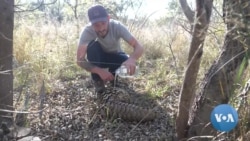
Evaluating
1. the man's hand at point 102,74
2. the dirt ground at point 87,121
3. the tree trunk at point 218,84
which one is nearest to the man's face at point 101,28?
the man's hand at point 102,74

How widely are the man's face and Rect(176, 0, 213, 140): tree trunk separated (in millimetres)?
1039

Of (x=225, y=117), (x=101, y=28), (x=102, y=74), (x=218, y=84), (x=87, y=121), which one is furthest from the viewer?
(x=101, y=28)

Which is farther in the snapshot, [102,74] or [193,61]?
[102,74]

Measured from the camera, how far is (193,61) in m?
1.54

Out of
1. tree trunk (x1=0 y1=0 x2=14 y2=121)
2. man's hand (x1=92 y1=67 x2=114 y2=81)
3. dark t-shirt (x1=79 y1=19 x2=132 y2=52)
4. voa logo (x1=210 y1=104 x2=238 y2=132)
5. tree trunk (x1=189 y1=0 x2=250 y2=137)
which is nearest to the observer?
voa logo (x1=210 y1=104 x2=238 y2=132)

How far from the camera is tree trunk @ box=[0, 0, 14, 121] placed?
1.98 meters

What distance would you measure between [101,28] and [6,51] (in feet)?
2.80

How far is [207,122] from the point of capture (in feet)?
5.50

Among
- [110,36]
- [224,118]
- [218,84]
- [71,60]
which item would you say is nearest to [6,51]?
[110,36]

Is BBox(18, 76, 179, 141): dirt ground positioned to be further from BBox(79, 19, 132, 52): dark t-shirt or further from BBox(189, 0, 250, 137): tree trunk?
BBox(79, 19, 132, 52): dark t-shirt

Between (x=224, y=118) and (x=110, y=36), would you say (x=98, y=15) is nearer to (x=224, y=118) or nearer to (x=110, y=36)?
(x=110, y=36)

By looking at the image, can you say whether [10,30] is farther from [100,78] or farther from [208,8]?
[208,8]

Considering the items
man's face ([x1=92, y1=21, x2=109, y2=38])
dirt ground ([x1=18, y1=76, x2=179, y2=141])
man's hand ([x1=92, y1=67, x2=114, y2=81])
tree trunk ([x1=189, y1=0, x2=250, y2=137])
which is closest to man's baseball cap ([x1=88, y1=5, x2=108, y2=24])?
man's face ([x1=92, y1=21, x2=109, y2=38])

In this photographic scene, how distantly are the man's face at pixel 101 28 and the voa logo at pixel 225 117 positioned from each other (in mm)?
1510
